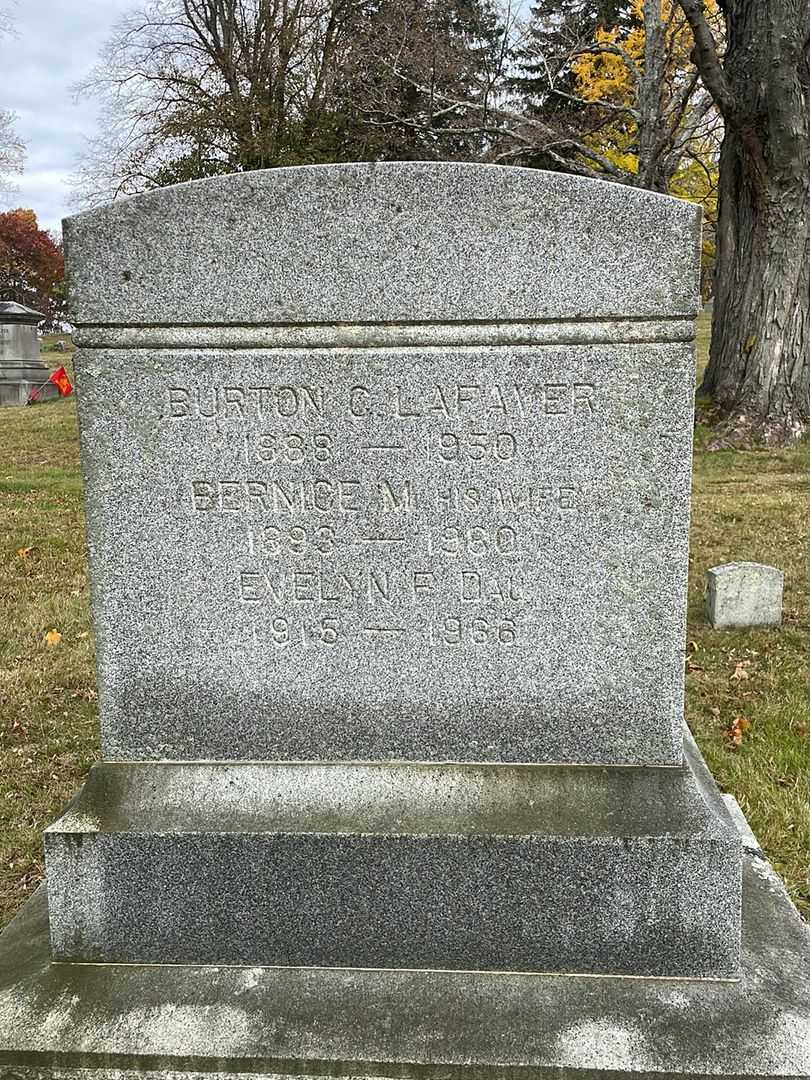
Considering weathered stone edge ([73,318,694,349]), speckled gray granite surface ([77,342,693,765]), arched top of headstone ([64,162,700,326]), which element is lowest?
speckled gray granite surface ([77,342,693,765])

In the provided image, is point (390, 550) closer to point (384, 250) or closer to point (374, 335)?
point (374, 335)

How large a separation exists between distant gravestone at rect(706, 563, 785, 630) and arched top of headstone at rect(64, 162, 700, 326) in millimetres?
3907

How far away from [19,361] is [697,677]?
19.1 metres

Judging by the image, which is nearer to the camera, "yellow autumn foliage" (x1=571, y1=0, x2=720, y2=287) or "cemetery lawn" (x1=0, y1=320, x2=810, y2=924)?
"cemetery lawn" (x1=0, y1=320, x2=810, y2=924)

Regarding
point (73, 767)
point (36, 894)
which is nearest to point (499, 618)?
point (36, 894)

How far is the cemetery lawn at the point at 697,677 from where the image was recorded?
368 cm

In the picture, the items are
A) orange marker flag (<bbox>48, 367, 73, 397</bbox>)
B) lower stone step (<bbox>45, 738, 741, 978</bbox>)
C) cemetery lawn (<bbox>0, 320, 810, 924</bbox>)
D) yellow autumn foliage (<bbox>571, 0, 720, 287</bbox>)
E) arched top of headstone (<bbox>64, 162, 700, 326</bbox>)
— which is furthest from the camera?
orange marker flag (<bbox>48, 367, 73, 397</bbox>)

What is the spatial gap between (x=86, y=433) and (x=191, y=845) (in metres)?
1.16

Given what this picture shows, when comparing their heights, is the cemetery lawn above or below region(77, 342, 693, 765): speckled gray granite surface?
below

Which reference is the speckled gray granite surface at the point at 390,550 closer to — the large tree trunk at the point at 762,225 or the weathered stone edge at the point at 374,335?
the weathered stone edge at the point at 374,335

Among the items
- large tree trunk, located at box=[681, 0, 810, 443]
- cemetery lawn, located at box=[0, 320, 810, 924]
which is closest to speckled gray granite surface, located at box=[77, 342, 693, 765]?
cemetery lawn, located at box=[0, 320, 810, 924]

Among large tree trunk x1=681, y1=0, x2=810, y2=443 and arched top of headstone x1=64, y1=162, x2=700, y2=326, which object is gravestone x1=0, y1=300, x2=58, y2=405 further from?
arched top of headstone x1=64, y1=162, x2=700, y2=326

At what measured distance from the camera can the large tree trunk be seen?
10.6 m

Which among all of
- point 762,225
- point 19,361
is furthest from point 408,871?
point 19,361
